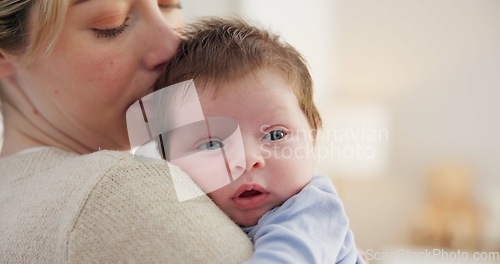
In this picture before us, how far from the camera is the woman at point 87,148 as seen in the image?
2.23 feet

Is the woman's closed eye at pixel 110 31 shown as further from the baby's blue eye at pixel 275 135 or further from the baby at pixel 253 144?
the baby's blue eye at pixel 275 135

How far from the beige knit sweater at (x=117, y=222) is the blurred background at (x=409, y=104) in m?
2.73

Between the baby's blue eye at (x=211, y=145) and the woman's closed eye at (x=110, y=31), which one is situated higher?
the woman's closed eye at (x=110, y=31)

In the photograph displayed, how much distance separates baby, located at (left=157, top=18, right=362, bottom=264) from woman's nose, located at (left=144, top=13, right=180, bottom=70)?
3cm

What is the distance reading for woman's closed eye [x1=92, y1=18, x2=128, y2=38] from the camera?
887mm

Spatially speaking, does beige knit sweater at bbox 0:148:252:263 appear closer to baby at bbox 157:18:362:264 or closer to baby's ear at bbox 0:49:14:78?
baby at bbox 157:18:362:264

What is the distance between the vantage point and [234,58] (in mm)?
846

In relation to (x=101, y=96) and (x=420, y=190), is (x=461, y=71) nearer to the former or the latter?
(x=420, y=190)

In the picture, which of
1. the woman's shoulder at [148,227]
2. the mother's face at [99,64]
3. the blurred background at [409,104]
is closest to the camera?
the woman's shoulder at [148,227]

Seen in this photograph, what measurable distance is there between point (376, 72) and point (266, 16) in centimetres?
92

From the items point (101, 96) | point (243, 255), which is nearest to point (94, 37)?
point (101, 96)

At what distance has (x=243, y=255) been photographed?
676mm

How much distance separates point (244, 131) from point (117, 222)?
222 millimetres

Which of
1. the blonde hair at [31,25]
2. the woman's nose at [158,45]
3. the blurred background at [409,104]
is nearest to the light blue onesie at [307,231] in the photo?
the woman's nose at [158,45]
